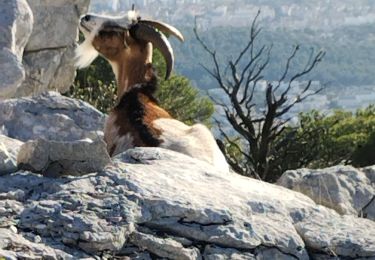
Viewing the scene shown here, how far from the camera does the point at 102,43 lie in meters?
10.9

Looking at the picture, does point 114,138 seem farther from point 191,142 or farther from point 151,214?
point 151,214

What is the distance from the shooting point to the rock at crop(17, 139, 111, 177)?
4598mm

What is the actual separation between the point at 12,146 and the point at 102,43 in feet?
17.8

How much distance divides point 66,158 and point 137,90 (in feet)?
16.6

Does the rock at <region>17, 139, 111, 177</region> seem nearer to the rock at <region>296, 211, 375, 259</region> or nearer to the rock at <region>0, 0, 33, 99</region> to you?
the rock at <region>296, 211, 375, 259</region>

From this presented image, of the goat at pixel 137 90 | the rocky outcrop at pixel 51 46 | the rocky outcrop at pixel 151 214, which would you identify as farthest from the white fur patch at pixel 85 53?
the rocky outcrop at pixel 51 46

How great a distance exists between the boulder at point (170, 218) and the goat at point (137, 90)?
2.79 metres

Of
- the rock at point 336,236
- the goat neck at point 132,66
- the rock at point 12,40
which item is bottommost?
the rock at point 12,40

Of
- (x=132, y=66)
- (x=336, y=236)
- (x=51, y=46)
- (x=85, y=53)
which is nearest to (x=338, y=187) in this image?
(x=336, y=236)

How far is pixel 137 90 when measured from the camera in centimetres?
966

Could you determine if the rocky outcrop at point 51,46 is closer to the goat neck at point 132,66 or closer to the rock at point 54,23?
the rock at point 54,23

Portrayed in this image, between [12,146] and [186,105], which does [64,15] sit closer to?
[186,105]

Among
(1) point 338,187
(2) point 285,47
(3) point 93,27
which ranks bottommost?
(2) point 285,47

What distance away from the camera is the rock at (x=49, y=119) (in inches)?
338
